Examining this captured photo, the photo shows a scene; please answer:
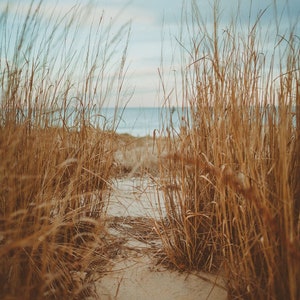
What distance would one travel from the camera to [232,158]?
1395mm

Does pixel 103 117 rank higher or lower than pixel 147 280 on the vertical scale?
higher

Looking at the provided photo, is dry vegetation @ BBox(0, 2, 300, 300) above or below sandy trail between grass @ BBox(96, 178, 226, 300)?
above

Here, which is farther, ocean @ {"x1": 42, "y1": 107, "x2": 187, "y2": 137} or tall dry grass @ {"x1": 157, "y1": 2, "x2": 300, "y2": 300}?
ocean @ {"x1": 42, "y1": 107, "x2": 187, "y2": 137}

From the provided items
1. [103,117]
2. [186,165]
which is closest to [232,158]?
[186,165]

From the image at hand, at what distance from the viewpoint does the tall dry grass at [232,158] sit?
1.13 meters

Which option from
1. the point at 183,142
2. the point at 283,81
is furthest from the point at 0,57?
the point at 283,81

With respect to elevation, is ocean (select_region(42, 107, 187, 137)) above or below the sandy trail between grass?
above

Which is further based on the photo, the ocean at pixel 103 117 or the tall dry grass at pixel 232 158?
the ocean at pixel 103 117

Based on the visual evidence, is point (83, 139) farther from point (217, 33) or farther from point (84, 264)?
point (217, 33)

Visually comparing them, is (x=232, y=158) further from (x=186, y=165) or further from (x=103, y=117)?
(x=103, y=117)

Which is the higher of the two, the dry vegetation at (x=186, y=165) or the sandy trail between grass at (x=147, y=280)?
the dry vegetation at (x=186, y=165)

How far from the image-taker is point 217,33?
1481 mm

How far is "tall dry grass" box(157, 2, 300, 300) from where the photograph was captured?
113 cm

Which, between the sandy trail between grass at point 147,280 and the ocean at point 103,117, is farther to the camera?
the ocean at point 103,117
